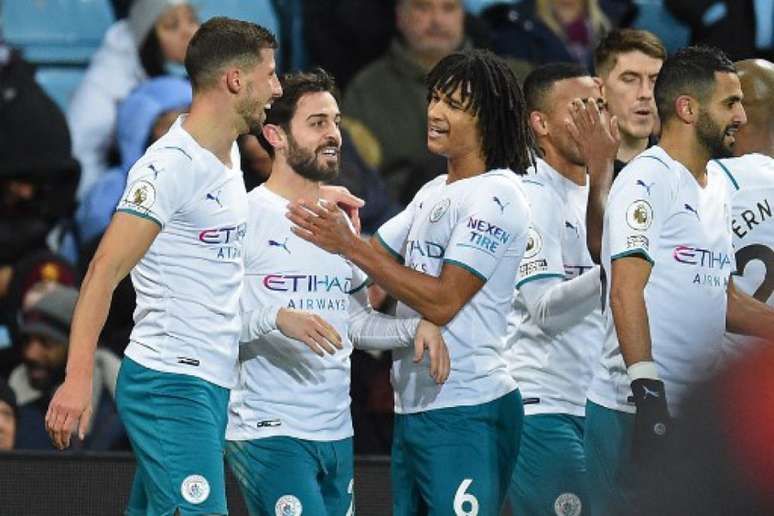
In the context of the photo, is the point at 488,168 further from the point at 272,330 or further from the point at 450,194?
the point at 272,330

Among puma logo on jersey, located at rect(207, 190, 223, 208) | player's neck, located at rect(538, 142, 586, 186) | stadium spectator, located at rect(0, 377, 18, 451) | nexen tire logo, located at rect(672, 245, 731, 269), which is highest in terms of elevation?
player's neck, located at rect(538, 142, 586, 186)

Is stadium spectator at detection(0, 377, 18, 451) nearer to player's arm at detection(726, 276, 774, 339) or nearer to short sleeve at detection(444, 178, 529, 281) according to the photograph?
short sleeve at detection(444, 178, 529, 281)

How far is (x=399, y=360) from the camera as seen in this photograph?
5578mm

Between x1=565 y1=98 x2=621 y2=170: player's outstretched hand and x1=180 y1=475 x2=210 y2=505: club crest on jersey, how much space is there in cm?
176

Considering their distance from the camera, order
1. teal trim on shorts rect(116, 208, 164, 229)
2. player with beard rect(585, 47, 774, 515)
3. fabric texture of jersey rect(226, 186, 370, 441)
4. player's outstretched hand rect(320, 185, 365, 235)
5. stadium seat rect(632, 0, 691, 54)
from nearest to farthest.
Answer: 1. teal trim on shorts rect(116, 208, 164, 229)
2. player with beard rect(585, 47, 774, 515)
3. fabric texture of jersey rect(226, 186, 370, 441)
4. player's outstretched hand rect(320, 185, 365, 235)
5. stadium seat rect(632, 0, 691, 54)

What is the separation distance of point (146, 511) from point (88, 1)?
4.90 m

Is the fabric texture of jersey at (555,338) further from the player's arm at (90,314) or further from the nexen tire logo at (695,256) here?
the player's arm at (90,314)

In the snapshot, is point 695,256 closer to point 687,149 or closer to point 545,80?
point 687,149

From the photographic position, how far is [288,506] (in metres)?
5.42

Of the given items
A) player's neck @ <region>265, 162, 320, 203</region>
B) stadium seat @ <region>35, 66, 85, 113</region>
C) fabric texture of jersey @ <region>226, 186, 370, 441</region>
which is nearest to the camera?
fabric texture of jersey @ <region>226, 186, 370, 441</region>

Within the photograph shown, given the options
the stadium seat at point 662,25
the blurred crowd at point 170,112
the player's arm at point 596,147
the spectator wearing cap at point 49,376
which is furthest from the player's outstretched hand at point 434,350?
the stadium seat at point 662,25

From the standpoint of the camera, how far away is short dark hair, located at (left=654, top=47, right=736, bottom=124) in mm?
5238

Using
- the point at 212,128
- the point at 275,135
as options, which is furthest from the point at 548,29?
the point at 212,128

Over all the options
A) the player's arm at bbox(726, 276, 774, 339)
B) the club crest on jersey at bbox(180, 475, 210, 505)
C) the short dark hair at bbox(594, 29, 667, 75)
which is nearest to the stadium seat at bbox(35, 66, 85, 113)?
the short dark hair at bbox(594, 29, 667, 75)
